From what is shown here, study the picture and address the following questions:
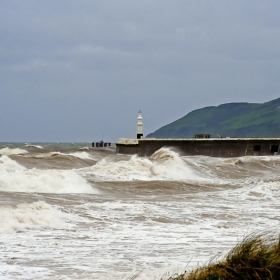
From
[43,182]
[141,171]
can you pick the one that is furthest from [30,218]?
[141,171]

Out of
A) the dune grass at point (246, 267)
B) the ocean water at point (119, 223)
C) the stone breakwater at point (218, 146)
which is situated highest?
the stone breakwater at point (218, 146)

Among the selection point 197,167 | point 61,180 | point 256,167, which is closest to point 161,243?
point 61,180

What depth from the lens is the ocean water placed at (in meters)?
7.43

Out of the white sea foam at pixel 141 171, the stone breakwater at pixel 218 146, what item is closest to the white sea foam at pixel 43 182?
the white sea foam at pixel 141 171

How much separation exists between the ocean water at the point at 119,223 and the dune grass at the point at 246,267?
0.92 meters

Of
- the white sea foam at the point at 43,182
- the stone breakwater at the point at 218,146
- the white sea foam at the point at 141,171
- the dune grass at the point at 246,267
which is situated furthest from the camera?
the stone breakwater at the point at 218,146

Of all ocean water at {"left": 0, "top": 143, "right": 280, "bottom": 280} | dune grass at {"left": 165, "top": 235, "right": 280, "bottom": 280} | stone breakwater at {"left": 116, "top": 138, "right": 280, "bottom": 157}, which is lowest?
ocean water at {"left": 0, "top": 143, "right": 280, "bottom": 280}

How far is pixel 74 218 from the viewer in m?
11.7

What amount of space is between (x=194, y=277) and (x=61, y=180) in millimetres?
13624

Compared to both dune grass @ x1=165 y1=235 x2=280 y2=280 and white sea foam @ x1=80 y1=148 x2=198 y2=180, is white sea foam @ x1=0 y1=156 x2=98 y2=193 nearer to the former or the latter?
white sea foam @ x1=80 y1=148 x2=198 y2=180

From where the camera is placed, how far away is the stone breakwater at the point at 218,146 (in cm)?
4434

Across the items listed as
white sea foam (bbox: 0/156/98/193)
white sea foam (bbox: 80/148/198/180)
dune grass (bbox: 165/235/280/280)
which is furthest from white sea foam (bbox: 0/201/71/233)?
white sea foam (bbox: 80/148/198/180)

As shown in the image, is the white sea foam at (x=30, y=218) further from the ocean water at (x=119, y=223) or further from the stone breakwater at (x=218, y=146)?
the stone breakwater at (x=218, y=146)

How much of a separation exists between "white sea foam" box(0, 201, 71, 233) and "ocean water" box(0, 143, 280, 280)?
18 mm
